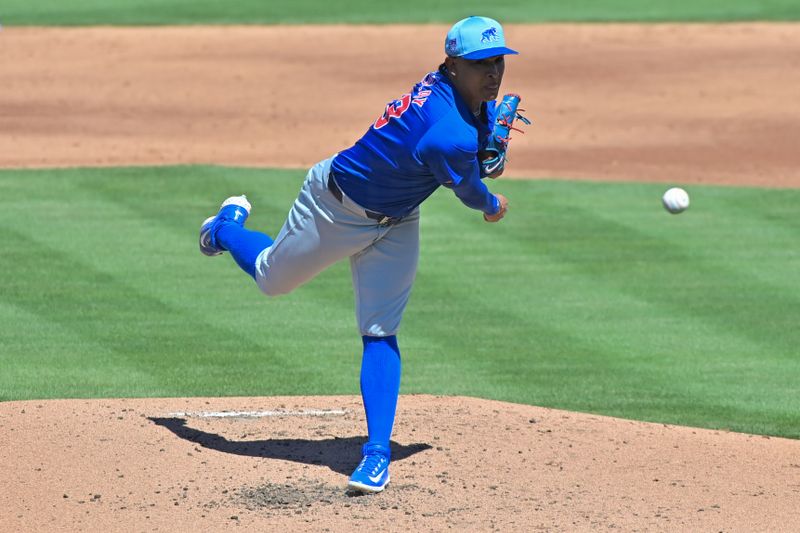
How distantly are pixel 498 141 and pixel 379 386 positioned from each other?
1.26 m

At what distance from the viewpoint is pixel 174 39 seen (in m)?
22.0

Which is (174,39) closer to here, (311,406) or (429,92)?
(311,406)

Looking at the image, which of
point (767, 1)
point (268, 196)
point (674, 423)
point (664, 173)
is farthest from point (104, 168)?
point (767, 1)

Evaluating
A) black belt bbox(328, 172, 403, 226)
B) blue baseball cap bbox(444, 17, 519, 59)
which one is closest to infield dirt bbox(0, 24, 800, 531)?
black belt bbox(328, 172, 403, 226)

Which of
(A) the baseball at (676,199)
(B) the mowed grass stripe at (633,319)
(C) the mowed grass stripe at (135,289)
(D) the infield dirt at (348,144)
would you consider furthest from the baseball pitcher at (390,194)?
(A) the baseball at (676,199)

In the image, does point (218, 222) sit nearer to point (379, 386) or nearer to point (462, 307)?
point (379, 386)

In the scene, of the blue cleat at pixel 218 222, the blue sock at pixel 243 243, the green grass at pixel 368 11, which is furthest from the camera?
the green grass at pixel 368 11

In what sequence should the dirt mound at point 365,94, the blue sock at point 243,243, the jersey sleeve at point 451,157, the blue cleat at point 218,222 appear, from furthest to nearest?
the dirt mound at point 365,94, the blue cleat at point 218,222, the blue sock at point 243,243, the jersey sleeve at point 451,157

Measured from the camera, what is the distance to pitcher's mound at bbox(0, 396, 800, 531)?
597cm

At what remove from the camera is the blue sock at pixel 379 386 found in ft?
21.2

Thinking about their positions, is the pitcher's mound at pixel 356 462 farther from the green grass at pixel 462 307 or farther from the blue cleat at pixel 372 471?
the green grass at pixel 462 307

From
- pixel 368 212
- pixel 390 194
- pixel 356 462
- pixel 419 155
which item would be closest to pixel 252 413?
pixel 356 462

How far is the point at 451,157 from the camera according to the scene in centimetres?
584

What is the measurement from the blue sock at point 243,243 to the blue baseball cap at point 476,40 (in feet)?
4.88
